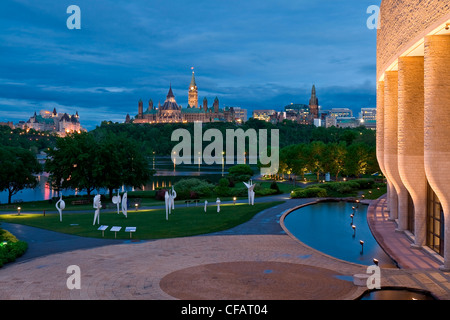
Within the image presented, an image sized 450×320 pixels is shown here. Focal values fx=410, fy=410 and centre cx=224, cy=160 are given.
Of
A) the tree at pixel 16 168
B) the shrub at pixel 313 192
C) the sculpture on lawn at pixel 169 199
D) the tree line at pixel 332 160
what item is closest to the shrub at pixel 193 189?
the shrub at pixel 313 192

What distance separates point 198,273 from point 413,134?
1397cm

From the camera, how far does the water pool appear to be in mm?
19219

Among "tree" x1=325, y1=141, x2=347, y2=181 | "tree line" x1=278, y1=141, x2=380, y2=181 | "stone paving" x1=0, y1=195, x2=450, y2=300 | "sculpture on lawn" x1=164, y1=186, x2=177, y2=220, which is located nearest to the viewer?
"stone paving" x1=0, y1=195, x2=450, y2=300

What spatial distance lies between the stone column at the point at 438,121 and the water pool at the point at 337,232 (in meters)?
3.72

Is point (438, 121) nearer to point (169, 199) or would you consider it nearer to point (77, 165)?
point (169, 199)

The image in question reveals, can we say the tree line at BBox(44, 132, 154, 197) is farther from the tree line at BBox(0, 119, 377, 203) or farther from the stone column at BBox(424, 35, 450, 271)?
the stone column at BBox(424, 35, 450, 271)

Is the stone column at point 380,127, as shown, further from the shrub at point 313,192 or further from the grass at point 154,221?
the shrub at point 313,192

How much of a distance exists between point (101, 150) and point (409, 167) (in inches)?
1351

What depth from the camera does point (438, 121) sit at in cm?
1648

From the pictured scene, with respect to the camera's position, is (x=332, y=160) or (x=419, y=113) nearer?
(x=419, y=113)

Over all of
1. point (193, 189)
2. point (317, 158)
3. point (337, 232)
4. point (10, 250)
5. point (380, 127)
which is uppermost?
point (380, 127)

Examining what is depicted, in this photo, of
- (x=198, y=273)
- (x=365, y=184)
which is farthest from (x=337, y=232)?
(x=365, y=184)

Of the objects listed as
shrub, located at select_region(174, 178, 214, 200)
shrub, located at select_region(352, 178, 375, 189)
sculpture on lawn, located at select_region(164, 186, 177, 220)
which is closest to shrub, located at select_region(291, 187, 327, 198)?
shrub, located at select_region(352, 178, 375, 189)
